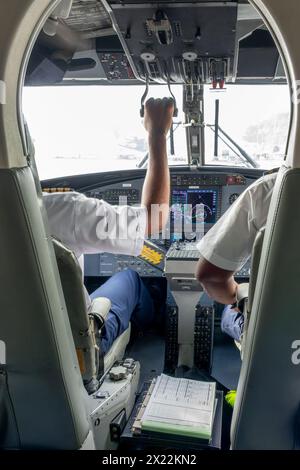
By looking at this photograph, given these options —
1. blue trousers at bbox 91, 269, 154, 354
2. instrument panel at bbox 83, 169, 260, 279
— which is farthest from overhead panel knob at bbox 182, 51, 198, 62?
instrument panel at bbox 83, 169, 260, 279

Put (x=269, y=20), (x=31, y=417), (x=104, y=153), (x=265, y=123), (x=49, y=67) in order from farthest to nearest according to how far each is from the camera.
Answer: (x=104, y=153), (x=265, y=123), (x=49, y=67), (x=31, y=417), (x=269, y=20)

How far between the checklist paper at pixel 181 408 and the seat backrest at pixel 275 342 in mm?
562

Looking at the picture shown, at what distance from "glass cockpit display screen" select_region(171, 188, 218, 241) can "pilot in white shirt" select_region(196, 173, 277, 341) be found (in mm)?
1303

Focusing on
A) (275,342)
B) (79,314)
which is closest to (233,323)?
(79,314)

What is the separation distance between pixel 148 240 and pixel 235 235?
1605mm

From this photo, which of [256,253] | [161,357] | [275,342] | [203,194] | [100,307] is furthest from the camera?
[203,194]

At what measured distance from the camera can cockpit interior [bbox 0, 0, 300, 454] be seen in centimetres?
95

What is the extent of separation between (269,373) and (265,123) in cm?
216

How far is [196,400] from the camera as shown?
193 cm

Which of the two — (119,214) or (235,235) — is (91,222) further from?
(235,235)

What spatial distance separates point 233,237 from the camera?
5.14 ft

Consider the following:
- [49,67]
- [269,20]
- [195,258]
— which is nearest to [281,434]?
[269,20]

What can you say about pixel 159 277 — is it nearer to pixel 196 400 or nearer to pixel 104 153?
pixel 104 153

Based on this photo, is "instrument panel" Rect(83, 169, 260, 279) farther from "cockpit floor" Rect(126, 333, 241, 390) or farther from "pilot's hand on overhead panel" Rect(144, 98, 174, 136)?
"pilot's hand on overhead panel" Rect(144, 98, 174, 136)
